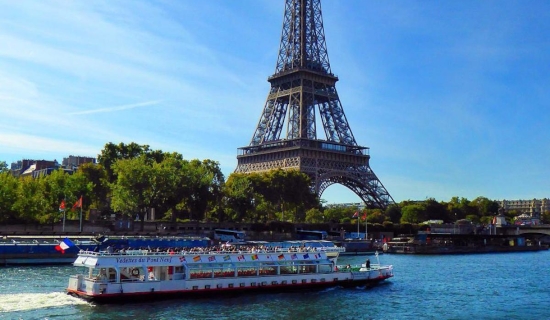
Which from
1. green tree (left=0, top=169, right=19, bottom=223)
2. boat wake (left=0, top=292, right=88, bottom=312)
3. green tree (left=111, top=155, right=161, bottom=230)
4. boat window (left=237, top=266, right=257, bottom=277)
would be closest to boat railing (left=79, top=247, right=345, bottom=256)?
boat window (left=237, top=266, right=257, bottom=277)

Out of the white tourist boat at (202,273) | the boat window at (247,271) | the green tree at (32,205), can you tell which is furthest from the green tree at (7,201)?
the boat window at (247,271)

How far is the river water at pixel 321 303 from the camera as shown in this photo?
36031mm

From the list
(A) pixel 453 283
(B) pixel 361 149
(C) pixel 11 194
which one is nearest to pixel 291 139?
(B) pixel 361 149

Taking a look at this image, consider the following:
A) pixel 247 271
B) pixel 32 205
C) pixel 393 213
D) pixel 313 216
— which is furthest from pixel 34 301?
pixel 393 213

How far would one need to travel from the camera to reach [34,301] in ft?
121

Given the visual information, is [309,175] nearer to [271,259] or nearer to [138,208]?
[138,208]

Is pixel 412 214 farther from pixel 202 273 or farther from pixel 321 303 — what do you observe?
pixel 202 273

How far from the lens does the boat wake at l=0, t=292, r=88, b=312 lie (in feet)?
116

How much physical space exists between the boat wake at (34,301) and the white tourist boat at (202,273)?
910 mm

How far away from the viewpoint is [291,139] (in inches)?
4840

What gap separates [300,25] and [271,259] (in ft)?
309

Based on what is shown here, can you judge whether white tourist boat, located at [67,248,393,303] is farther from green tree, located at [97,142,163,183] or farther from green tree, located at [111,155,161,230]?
green tree, located at [97,142,163,183]

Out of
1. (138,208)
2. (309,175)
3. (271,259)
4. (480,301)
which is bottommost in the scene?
(480,301)

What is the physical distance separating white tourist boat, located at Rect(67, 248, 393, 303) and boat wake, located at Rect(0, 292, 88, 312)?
2.99 ft
